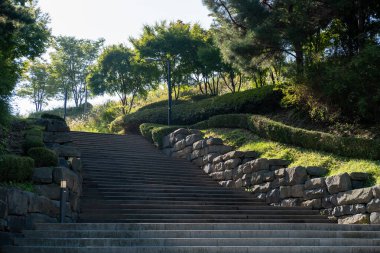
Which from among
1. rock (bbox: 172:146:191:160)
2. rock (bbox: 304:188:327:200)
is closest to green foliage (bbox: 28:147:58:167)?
rock (bbox: 304:188:327:200)

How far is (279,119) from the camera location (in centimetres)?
2008

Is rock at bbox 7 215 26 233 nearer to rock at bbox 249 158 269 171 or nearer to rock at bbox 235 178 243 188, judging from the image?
rock at bbox 249 158 269 171

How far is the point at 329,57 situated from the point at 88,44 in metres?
31.9

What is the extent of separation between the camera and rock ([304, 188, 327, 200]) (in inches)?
542

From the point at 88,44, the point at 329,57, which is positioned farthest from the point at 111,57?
the point at 329,57

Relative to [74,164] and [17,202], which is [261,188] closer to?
[74,164]

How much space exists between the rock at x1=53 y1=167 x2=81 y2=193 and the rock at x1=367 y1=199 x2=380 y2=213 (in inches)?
272

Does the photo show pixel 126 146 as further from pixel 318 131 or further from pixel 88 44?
pixel 88 44

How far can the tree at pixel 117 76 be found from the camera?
36000 mm

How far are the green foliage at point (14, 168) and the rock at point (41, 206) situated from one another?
700 millimetres

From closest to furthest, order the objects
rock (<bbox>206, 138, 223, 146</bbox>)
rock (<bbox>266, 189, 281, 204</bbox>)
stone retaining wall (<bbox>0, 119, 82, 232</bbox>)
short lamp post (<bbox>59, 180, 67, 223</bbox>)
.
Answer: stone retaining wall (<bbox>0, 119, 82, 232</bbox>) < short lamp post (<bbox>59, 180, 67, 223</bbox>) < rock (<bbox>266, 189, 281, 204</bbox>) < rock (<bbox>206, 138, 223, 146</bbox>)

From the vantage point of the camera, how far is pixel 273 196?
15.4 meters

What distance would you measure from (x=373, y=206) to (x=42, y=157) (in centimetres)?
775

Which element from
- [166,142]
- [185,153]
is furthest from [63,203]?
[166,142]
